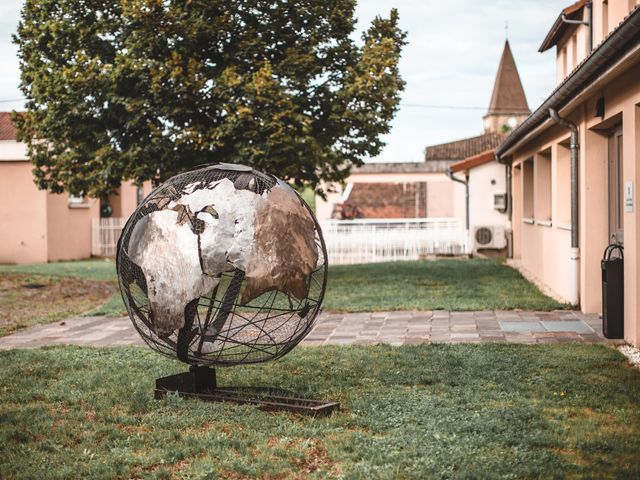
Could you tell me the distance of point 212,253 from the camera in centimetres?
601

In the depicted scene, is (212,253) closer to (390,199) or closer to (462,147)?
(390,199)

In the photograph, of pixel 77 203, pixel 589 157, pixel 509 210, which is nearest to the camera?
pixel 589 157

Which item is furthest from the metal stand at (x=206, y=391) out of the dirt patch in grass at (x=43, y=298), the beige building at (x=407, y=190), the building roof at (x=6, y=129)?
the beige building at (x=407, y=190)

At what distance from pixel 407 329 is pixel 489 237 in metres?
15.7

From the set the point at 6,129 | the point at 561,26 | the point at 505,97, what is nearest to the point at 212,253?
the point at 561,26

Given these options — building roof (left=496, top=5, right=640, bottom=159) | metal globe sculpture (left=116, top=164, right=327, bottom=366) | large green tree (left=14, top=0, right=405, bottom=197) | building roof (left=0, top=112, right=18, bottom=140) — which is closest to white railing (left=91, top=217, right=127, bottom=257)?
building roof (left=0, top=112, right=18, bottom=140)

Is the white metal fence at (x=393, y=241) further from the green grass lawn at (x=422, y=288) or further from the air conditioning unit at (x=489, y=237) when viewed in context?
the green grass lawn at (x=422, y=288)

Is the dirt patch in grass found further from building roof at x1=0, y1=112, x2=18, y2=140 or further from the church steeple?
the church steeple

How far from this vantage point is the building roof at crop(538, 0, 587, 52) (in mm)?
17000

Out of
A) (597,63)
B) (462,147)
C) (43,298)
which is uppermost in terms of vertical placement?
(462,147)

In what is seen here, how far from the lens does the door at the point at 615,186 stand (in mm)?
11062

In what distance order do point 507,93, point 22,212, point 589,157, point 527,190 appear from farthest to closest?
point 507,93, point 22,212, point 527,190, point 589,157

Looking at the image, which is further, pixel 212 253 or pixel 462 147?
pixel 462 147

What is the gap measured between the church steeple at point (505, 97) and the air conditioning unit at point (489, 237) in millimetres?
51782
